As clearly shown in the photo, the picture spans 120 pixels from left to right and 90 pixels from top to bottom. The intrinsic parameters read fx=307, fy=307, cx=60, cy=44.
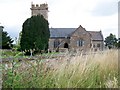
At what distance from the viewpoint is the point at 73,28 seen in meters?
63.4

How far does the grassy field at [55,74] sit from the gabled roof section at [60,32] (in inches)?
2209

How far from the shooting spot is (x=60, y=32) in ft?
207

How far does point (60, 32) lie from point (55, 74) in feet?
192

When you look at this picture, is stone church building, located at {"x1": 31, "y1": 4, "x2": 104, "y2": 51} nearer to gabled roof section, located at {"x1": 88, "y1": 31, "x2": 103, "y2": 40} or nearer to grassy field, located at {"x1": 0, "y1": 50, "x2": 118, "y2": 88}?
gabled roof section, located at {"x1": 88, "y1": 31, "x2": 103, "y2": 40}

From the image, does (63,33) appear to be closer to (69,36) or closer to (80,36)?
(69,36)

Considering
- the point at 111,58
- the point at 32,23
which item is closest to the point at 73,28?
the point at 32,23

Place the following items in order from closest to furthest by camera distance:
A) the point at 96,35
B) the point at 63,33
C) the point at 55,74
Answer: the point at 55,74
the point at 63,33
the point at 96,35

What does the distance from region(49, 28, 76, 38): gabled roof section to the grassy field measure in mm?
56099

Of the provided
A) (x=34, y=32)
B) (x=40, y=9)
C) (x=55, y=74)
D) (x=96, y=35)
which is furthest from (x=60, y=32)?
(x=55, y=74)

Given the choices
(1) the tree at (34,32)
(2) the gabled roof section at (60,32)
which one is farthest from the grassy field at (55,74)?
(2) the gabled roof section at (60,32)

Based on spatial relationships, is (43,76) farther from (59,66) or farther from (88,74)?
(88,74)

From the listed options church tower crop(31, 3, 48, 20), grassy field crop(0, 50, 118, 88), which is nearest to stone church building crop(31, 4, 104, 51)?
church tower crop(31, 3, 48, 20)

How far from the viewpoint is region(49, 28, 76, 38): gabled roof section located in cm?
6225

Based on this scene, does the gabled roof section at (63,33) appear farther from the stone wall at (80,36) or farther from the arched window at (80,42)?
the arched window at (80,42)
